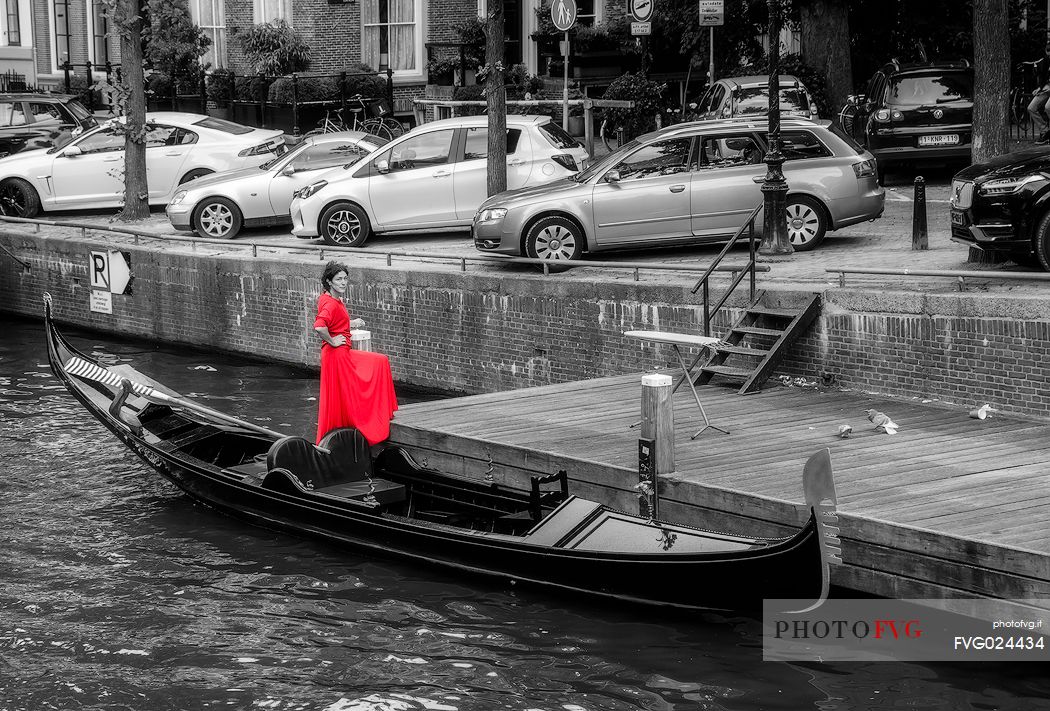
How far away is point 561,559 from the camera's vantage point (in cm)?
923

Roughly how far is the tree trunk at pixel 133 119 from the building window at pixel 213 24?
34.2 ft

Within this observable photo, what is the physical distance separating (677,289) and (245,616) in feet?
19.3

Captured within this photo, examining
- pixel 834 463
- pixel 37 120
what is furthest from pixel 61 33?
pixel 834 463

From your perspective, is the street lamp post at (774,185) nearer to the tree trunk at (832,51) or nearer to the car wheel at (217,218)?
the car wheel at (217,218)

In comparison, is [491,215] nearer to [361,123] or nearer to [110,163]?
[110,163]

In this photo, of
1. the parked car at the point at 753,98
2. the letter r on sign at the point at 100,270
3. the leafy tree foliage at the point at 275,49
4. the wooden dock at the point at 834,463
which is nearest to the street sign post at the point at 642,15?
the parked car at the point at 753,98

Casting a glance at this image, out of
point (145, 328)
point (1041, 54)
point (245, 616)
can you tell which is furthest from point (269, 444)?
point (1041, 54)

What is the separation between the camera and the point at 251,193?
19.8 metres

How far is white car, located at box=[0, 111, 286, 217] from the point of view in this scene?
22562 mm

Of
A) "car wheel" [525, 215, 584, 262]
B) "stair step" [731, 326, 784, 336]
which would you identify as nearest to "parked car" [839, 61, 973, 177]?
"car wheel" [525, 215, 584, 262]

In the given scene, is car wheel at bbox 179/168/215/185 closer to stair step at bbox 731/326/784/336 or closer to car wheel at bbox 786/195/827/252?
car wheel at bbox 786/195/827/252

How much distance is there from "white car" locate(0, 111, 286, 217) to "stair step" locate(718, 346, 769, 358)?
12.0m

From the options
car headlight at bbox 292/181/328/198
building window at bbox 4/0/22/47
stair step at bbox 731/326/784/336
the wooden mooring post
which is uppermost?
building window at bbox 4/0/22/47

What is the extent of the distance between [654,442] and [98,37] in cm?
3591
